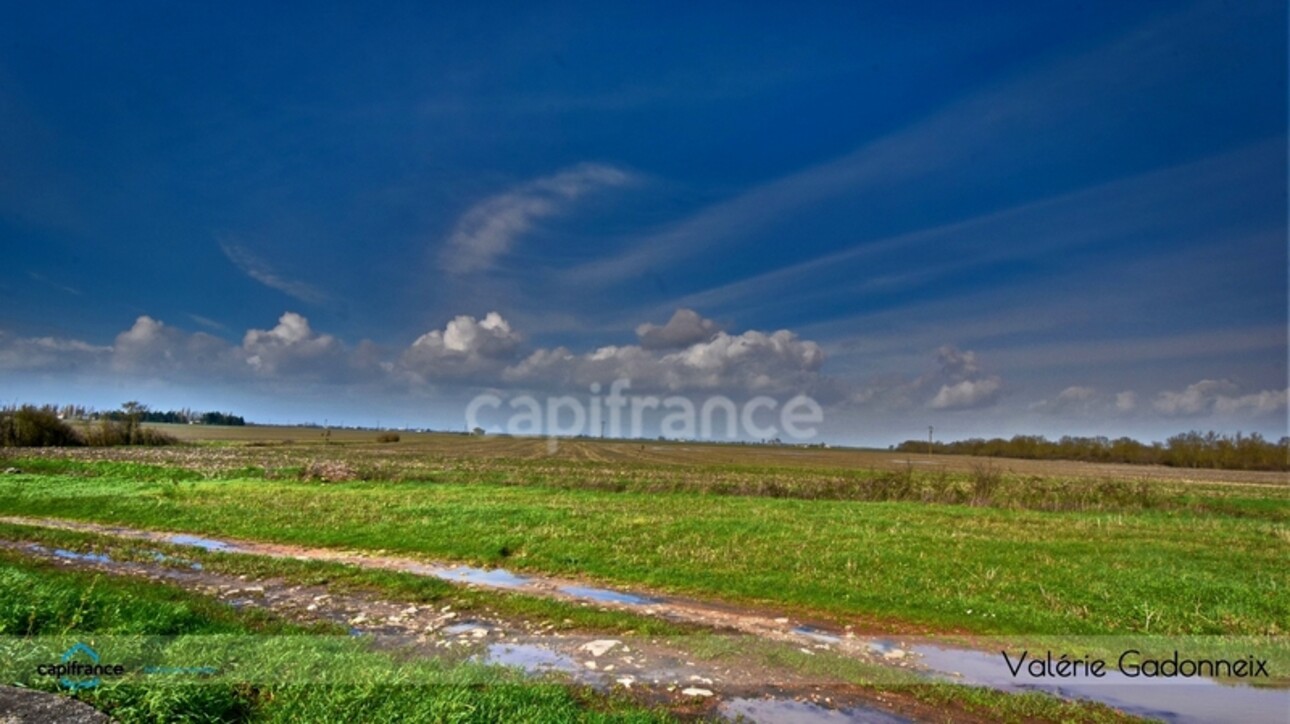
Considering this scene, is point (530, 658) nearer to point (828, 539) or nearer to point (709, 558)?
point (709, 558)

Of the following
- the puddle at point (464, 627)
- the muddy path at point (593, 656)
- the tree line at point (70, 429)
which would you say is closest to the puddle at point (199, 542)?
the muddy path at point (593, 656)

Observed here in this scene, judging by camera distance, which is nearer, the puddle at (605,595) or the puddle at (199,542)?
the puddle at (605,595)

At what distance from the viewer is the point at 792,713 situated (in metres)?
6.79

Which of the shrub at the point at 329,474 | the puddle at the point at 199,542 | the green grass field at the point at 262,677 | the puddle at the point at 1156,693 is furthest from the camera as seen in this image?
the shrub at the point at 329,474

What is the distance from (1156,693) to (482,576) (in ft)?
40.4

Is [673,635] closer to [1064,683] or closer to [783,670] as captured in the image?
[783,670]

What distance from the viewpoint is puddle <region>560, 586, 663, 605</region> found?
11781mm

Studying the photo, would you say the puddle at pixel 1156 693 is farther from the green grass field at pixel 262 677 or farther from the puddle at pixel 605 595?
the puddle at pixel 605 595

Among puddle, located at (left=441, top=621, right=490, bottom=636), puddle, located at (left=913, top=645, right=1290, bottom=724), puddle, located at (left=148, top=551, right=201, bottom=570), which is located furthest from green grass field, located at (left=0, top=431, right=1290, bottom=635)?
puddle, located at (left=441, top=621, right=490, bottom=636)

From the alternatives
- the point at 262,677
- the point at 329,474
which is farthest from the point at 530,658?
the point at 329,474

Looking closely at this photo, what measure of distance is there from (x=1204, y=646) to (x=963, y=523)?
40.8 feet

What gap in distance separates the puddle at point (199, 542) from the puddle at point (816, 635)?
49.6 ft

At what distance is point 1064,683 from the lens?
8.05 m

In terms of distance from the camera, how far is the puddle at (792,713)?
6.65m
